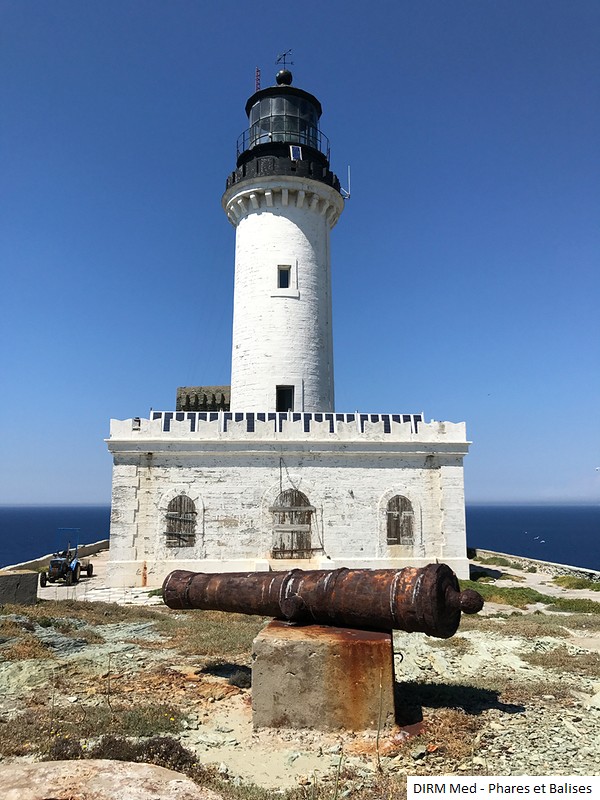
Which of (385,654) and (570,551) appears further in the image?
(570,551)

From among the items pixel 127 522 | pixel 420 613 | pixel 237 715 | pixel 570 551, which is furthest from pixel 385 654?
pixel 570 551

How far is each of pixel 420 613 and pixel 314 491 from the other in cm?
1255

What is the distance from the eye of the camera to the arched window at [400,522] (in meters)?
18.1

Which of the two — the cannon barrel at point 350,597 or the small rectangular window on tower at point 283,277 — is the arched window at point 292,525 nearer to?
the small rectangular window on tower at point 283,277

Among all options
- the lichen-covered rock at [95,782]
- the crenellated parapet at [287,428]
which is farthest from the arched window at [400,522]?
the lichen-covered rock at [95,782]

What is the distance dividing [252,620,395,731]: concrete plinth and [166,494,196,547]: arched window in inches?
468

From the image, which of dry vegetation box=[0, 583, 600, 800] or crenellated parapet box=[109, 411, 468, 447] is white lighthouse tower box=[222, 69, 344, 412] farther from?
dry vegetation box=[0, 583, 600, 800]

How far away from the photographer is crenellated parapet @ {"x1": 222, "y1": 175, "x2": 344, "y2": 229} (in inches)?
865

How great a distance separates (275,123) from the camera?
23016 millimetres

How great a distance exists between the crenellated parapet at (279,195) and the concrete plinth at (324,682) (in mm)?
19448

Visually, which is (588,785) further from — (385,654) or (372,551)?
(372,551)

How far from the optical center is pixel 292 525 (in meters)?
17.6

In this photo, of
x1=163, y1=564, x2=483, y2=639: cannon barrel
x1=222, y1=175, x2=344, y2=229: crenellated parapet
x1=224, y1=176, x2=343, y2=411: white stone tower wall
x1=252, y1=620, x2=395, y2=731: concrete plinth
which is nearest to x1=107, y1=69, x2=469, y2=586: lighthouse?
x1=224, y1=176, x2=343, y2=411: white stone tower wall

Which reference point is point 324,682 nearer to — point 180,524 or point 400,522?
point 180,524
